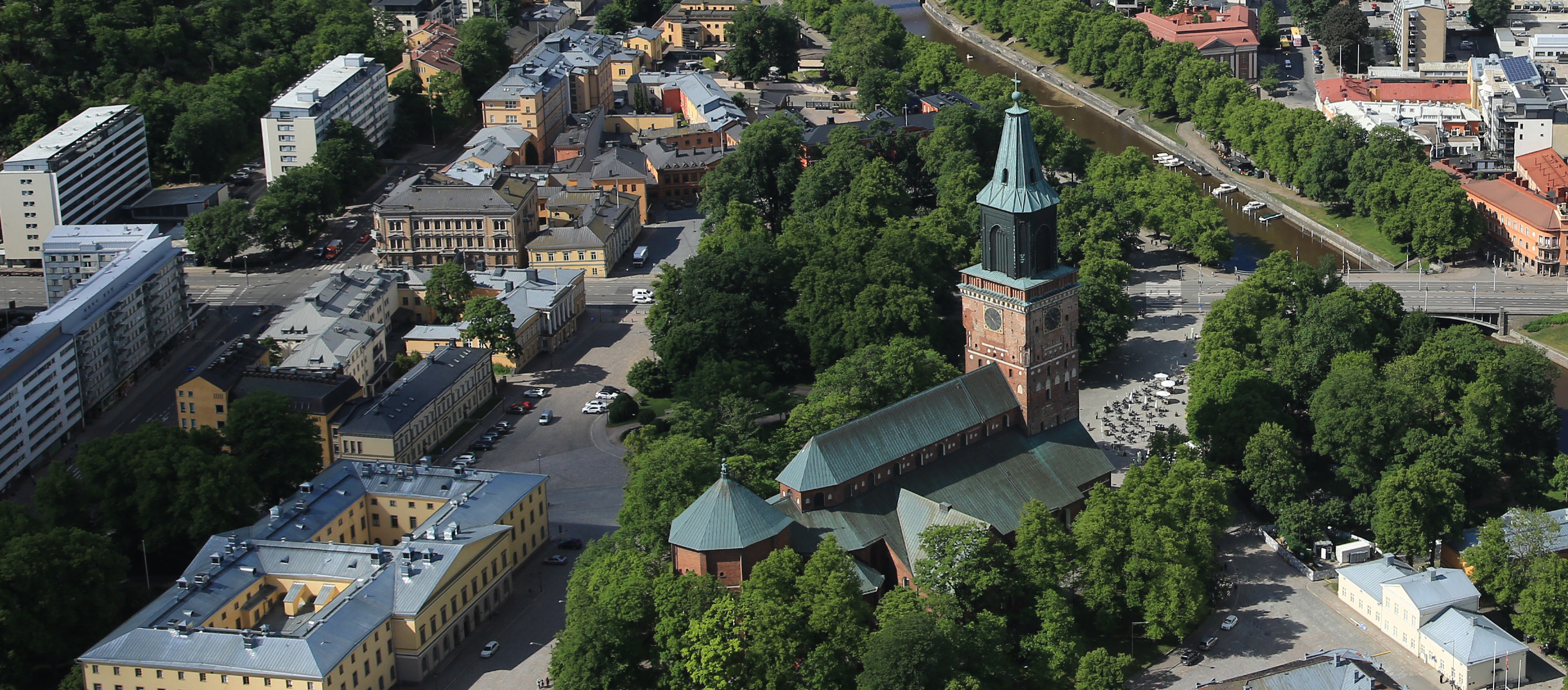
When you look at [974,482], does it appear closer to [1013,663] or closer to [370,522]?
[1013,663]

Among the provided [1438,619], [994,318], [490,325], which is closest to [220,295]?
[490,325]

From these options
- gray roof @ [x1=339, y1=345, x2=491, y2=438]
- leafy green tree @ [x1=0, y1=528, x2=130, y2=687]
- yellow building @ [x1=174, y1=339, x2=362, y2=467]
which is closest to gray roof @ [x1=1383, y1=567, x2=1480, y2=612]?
gray roof @ [x1=339, y1=345, x2=491, y2=438]

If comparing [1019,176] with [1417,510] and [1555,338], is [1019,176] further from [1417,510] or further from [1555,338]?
[1555,338]

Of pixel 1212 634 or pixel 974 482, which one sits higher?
pixel 974 482

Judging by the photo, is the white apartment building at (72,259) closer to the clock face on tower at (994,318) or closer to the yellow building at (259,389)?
the yellow building at (259,389)

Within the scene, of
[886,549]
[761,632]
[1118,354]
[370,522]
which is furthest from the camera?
[1118,354]

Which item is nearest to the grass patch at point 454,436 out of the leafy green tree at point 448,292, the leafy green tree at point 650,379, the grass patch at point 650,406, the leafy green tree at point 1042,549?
the grass patch at point 650,406

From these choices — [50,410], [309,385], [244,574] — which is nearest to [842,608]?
[244,574]

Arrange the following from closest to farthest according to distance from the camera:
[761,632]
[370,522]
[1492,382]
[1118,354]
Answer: [761,632], [370,522], [1492,382], [1118,354]

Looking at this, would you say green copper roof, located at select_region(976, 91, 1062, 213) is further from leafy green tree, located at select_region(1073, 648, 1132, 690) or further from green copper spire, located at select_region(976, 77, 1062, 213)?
leafy green tree, located at select_region(1073, 648, 1132, 690)
